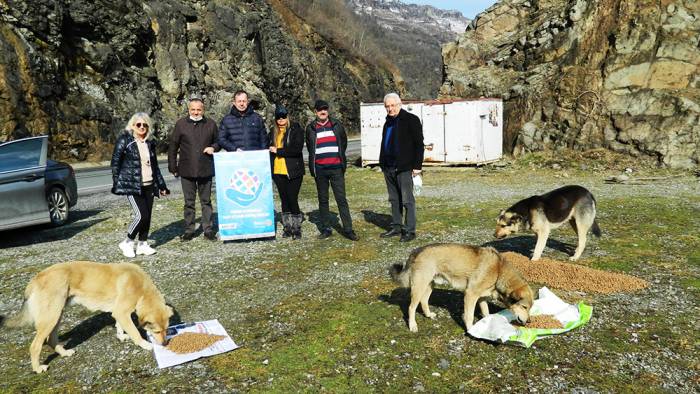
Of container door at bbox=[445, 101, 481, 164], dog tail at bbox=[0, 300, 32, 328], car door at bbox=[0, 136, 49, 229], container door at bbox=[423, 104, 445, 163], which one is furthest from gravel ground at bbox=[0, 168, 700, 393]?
container door at bbox=[423, 104, 445, 163]

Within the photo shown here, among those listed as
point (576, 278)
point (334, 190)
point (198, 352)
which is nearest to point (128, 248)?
point (334, 190)

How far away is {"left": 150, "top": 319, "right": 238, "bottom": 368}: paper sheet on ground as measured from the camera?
4.70m

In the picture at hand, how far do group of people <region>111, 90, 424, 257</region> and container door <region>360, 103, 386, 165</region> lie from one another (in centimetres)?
1116

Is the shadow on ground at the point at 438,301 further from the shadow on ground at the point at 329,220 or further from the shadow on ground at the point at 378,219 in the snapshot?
the shadow on ground at the point at 378,219

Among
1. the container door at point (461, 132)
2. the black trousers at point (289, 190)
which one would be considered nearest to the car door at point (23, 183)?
the black trousers at point (289, 190)

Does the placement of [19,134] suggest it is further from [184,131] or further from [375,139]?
[184,131]

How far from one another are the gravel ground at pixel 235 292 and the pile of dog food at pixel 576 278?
226 millimetres

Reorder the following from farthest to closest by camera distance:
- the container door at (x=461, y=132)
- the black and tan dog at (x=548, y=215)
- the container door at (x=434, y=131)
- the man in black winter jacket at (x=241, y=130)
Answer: the container door at (x=434, y=131) < the container door at (x=461, y=132) < the man in black winter jacket at (x=241, y=130) < the black and tan dog at (x=548, y=215)

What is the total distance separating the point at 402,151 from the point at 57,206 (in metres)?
8.15

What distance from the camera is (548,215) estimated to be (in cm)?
716

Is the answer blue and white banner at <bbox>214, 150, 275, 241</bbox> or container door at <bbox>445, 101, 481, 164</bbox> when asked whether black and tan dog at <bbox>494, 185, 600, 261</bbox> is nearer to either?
blue and white banner at <bbox>214, 150, 275, 241</bbox>

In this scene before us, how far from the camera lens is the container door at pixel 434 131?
1898 cm

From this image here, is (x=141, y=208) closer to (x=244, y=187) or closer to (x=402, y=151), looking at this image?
(x=244, y=187)

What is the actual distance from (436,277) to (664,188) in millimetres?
12366
